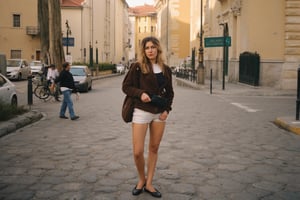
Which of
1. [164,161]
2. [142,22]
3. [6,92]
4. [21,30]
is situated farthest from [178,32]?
[142,22]

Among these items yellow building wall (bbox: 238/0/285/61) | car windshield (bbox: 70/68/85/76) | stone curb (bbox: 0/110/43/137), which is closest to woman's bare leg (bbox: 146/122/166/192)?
stone curb (bbox: 0/110/43/137)

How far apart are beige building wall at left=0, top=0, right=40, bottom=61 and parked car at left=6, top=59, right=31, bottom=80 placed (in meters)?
16.7

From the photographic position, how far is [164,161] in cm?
683

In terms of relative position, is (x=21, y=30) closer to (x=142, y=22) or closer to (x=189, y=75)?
(x=189, y=75)

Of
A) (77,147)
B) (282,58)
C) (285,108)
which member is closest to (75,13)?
(282,58)

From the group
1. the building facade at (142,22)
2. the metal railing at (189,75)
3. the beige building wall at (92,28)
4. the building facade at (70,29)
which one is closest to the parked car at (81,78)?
the metal railing at (189,75)

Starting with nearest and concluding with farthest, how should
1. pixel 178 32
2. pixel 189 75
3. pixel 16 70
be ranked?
pixel 16 70, pixel 189 75, pixel 178 32

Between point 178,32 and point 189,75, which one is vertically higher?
point 178,32

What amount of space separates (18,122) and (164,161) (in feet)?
16.6

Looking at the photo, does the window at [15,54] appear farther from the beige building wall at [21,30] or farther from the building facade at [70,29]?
the beige building wall at [21,30]

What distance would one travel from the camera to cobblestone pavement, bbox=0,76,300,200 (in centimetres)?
527

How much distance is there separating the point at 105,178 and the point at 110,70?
174 feet

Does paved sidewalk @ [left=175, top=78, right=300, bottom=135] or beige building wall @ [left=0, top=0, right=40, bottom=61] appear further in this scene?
beige building wall @ [left=0, top=0, right=40, bottom=61]

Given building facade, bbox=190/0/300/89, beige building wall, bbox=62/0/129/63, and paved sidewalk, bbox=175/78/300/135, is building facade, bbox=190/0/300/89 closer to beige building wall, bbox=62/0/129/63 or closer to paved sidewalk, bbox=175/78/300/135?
paved sidewalk, bbox=175/78/300/135
